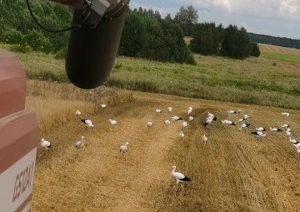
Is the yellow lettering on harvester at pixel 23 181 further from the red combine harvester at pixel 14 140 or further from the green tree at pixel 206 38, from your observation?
the green tree at pixel 206 38

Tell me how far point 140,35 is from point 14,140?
198 feet

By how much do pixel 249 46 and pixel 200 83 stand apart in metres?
61.7

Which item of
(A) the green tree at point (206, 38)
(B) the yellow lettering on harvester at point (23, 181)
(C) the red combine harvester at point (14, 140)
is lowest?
(A) the green tree at point (206, 38)

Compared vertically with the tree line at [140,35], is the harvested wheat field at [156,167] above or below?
above

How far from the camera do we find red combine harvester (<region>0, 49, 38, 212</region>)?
8.91 feet

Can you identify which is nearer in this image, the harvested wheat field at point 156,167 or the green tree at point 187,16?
the harvested wheat field at point 156,167

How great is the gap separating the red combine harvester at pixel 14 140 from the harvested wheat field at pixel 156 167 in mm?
6845

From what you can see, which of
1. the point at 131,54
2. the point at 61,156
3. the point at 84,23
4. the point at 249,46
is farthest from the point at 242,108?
the point at 249,46

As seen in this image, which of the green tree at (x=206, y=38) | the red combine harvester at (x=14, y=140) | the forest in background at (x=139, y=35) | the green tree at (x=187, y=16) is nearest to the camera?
the red combine harvester at (x=14, y=140)

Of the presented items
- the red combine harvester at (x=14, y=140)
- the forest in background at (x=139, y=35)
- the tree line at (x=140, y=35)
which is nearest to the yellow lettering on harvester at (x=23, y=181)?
the red combine harvester at (x=14, y=140)

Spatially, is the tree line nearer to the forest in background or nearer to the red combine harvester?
the forest in background

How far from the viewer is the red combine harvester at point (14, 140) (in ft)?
8.91

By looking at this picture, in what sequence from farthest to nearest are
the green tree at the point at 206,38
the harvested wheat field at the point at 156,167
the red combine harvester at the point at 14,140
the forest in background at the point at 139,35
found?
the green tree at the point at 206,38
the forest in background at the point at 139,35
the harvested wheat field at the point at 156,167
the red combine harvester at the point at 14,140

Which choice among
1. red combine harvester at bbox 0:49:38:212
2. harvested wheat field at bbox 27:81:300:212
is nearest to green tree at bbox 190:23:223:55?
harvested wheat field at bbox 27:81:300:212
